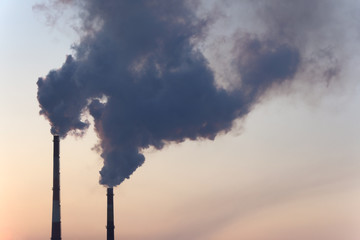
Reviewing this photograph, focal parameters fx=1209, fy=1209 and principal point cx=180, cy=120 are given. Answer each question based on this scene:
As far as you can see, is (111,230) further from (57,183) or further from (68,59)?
(68,59)

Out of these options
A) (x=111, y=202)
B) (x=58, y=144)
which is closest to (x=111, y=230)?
(x=111, y=202)

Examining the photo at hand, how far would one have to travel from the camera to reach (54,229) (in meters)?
127

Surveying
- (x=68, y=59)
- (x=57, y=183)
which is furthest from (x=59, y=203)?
(x=68, y=59)

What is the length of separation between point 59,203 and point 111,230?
22.0 feet

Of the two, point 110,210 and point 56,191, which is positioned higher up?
point 56,191

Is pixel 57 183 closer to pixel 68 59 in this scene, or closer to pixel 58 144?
pixel 58 144

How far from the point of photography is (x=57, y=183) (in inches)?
5010

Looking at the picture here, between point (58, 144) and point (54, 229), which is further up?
point (58, 144)

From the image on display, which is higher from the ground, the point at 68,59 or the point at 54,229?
the point at 68,59

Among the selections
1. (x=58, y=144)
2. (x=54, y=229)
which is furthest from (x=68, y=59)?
(x=54, y=229)

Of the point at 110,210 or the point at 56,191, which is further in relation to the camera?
the point at 56,191

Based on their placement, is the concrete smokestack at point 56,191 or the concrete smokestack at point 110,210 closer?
the concrete smokestack at point 110,210

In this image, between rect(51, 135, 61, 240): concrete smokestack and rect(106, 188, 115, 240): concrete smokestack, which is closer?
rect(106, 188, 115, 240): concrete smokestack

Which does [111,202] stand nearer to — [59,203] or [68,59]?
[59,203]
